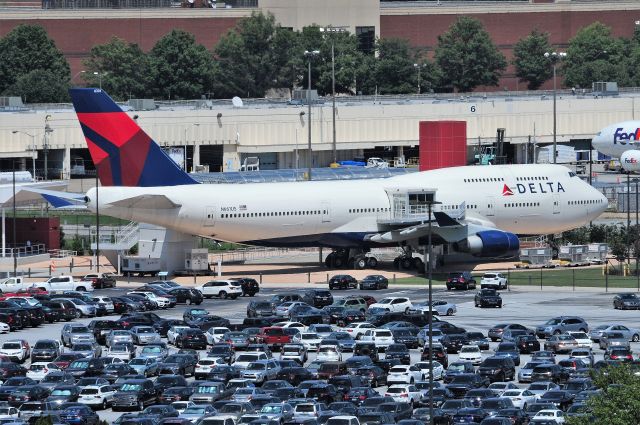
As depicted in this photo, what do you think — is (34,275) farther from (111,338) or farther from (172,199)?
(111,338)

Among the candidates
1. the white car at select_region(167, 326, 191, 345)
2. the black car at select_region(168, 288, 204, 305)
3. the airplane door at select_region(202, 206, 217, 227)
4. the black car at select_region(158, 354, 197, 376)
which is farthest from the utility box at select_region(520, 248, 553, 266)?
the black car at select_region(158, 354, 197, 376)

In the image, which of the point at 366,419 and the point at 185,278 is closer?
the point at 366,419

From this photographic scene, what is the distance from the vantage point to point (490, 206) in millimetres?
109375

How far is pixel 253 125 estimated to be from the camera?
16062 cm

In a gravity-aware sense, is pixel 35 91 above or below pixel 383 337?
above

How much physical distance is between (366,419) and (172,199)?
1709 inches

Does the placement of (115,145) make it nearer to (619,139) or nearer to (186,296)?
(186,296)

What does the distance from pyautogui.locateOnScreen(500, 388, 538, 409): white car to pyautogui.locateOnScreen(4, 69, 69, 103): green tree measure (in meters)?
131

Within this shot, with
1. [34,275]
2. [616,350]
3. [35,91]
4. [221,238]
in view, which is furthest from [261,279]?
[35,91]

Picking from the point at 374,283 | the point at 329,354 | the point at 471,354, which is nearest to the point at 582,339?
the point at 471,354

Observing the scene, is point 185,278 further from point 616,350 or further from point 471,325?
point 616,350

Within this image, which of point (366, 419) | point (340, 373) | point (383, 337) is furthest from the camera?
point (383, 337)

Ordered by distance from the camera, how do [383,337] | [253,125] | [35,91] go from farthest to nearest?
1. [35,91]
2. [253,125]
3. [383,337]

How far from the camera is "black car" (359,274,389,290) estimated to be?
100062mm
